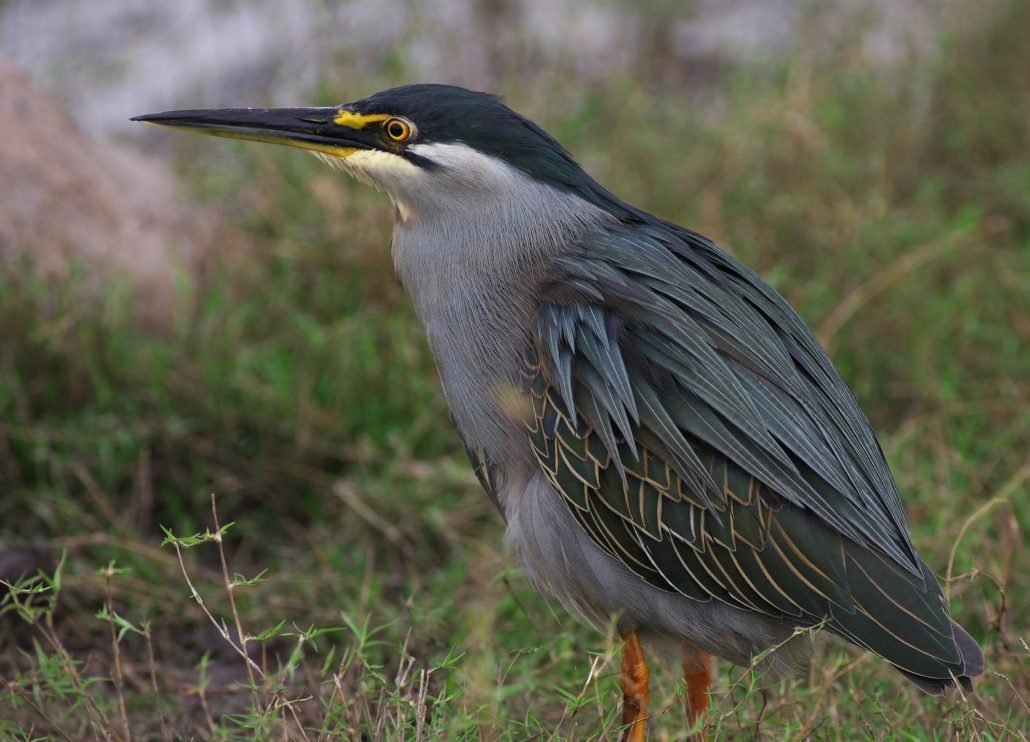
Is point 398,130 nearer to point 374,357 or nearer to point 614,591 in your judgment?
point 614,591

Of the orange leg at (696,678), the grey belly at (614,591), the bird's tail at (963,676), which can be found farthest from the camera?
the orange leg at (696,678)

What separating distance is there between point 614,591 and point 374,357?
2013 mm

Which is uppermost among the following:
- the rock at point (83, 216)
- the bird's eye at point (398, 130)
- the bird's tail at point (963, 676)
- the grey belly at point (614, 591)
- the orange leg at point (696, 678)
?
the bird's eye at point (398, 130)

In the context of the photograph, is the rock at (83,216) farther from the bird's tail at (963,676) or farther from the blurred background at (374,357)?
the bird's tail at (963,676)

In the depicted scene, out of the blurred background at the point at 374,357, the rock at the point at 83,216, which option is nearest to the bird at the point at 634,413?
the blurred background at the point at 374,357

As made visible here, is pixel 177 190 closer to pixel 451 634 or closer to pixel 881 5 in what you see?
pixel 451 634

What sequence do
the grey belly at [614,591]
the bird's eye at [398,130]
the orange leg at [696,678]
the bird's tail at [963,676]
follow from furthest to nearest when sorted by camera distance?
the bird's eye at [398,130]
the orange leg at [696,678]
the grey belly at [614,591]
the bird's tail at [963,676]

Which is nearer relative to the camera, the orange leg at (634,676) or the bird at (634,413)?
the bird at (634,413)

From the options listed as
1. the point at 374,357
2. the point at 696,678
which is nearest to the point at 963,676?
the point at 696,678

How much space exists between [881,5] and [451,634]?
5045 mm

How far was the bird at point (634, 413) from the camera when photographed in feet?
10.1

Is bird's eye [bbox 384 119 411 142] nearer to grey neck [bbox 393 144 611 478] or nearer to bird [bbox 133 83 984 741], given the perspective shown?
bird [bbox 133 83 984 741]

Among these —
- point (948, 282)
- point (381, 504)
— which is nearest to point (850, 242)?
point (948, 282)

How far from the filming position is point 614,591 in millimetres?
3158
